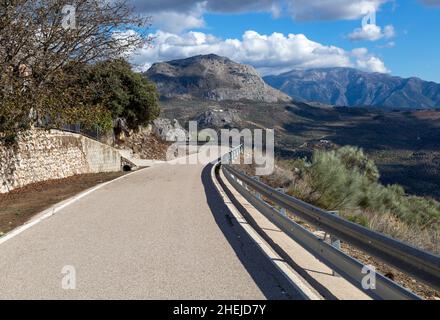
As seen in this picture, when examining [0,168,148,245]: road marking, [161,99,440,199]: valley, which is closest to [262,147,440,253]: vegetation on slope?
[0,168,148,245]: road marking

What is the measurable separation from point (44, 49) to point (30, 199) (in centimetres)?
681

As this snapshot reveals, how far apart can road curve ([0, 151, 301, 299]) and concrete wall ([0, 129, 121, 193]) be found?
6.52 m

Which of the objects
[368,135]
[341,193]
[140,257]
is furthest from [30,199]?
[368,135]

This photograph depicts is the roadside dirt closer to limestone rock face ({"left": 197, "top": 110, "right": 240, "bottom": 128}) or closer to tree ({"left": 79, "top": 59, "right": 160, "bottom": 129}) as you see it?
tree ({"left": 79, "top": 59, "right": 160, "bottom": 129})

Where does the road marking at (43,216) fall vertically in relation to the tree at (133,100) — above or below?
below

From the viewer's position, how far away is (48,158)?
2122 centimetres

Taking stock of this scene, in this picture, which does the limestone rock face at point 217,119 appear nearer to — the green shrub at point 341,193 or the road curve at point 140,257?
the green shrub at point 341,193

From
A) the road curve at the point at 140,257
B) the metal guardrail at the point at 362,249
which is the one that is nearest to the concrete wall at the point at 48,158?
the road curve at the point at 140,257

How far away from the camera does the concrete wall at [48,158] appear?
57.8ft

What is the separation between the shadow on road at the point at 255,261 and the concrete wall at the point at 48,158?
905 cm

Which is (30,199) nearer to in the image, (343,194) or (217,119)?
(343,194)

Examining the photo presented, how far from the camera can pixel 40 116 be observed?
751 inches
